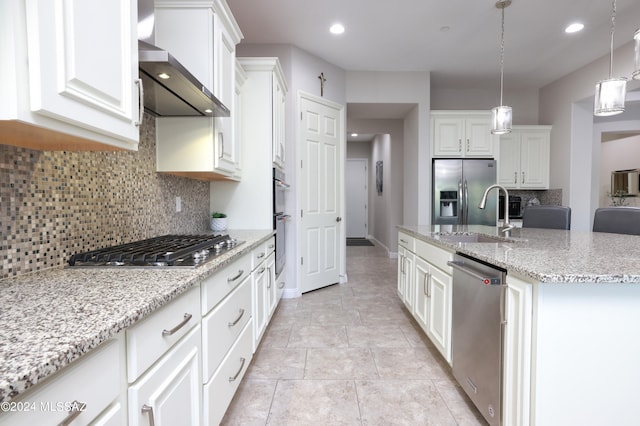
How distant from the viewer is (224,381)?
144cm

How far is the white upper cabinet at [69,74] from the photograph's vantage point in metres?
0.70

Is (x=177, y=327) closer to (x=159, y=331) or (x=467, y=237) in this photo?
(x=159, y=331)

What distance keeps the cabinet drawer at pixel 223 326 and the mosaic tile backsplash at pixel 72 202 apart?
64 centimetres

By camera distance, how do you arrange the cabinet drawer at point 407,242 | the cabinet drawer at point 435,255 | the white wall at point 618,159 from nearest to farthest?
the cabinet drawer at point 435,255 → the cabinet drawer at point 407,242 → the white wall at point 618,159

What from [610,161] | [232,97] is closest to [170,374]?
[232,97]

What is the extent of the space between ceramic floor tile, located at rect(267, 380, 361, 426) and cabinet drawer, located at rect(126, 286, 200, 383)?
871 mm

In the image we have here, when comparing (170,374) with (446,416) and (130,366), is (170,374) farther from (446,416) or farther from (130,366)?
(446,416)

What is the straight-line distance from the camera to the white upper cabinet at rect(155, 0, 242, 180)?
5.91ft

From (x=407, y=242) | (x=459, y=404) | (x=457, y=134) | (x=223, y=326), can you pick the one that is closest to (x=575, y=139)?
(x=457, y=134)

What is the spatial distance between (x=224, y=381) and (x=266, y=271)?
3.48 ft

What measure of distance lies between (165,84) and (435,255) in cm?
188

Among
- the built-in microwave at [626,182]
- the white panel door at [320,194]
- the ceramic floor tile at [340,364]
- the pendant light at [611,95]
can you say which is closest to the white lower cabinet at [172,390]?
the ceramic floor tile at [340,364]

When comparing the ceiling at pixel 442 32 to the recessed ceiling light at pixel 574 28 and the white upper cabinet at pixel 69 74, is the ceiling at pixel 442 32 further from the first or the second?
the white upper cabinet at pixel 69 74

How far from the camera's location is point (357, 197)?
915cm
